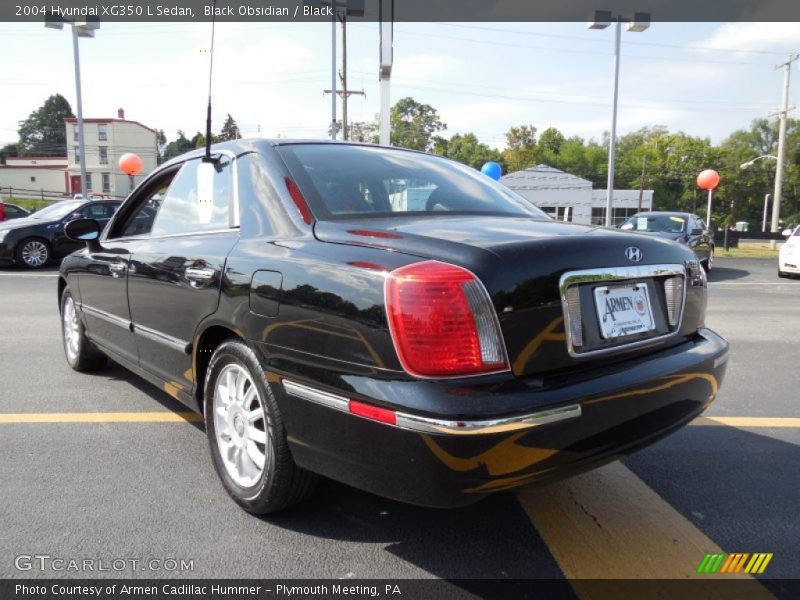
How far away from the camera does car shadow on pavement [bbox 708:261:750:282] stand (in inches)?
512

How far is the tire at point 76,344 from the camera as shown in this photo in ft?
14.6

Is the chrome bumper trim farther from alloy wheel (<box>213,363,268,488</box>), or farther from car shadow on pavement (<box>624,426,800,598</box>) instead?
car shadow on pavement (<box>624,426,800,598</box>)

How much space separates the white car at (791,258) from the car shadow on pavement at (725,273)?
827 mm

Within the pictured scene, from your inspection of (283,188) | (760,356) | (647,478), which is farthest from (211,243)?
(760,356)

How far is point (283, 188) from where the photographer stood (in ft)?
8.35

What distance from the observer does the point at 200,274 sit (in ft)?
8.82

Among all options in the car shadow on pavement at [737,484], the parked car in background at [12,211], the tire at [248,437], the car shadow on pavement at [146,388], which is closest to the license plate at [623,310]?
the car shadow on pavement at [737,484]

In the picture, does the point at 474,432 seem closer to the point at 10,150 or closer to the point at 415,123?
the point at 415,123

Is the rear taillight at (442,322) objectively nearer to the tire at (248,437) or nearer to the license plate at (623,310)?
the license plate at (623,310)

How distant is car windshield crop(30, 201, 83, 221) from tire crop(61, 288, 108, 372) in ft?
29.8

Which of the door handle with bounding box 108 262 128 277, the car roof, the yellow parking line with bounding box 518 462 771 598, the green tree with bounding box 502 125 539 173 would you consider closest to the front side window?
the door handle with bounding box 108 262 128 277

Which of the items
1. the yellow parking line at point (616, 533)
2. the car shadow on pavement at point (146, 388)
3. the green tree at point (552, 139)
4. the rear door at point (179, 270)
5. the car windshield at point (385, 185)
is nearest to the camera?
the yellow parking line at point (616, 533)

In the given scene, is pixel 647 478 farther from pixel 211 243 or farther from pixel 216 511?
pixel 211 243

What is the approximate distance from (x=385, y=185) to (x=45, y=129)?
427 feet
